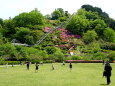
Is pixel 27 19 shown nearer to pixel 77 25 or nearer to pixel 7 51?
pixel 77 25

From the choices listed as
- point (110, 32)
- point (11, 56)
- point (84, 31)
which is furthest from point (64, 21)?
point (11, 56)

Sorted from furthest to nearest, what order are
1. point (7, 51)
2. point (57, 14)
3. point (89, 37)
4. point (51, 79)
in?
point (57, 14), point (89, 37), point (7, 51), point (51, 79)

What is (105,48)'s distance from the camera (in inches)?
3780

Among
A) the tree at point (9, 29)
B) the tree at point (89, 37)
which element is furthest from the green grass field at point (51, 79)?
the tree at point (89, 37)

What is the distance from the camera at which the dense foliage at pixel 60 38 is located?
7525cm

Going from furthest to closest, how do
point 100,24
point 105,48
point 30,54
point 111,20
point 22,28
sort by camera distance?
point 111,20 → point 100,24 → point 105,48 → point 22,28 → point 30,54

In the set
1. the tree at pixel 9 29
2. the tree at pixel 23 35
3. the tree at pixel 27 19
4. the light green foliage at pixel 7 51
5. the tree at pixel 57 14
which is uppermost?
the tree at pixel 57 14

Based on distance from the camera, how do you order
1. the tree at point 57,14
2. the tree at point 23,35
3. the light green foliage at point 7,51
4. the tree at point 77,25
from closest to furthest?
1. the light green foliage at point 7,51
2. the tree at point 23,35
3. the tree at point 77,25
4. the tree at point 57,14

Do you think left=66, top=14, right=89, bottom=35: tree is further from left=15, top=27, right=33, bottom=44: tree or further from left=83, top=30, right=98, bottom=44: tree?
left=15, top=27, right=33, bottom=44: tree

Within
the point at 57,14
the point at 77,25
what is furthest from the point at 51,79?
the point at 57,14

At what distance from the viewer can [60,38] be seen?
324 feet

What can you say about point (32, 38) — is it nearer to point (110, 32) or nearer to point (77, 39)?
point (77, 39)

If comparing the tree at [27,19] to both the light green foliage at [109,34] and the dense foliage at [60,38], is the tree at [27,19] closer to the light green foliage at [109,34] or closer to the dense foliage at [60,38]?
the dense foliage at [60,38]

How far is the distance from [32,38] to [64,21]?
1168 inches
